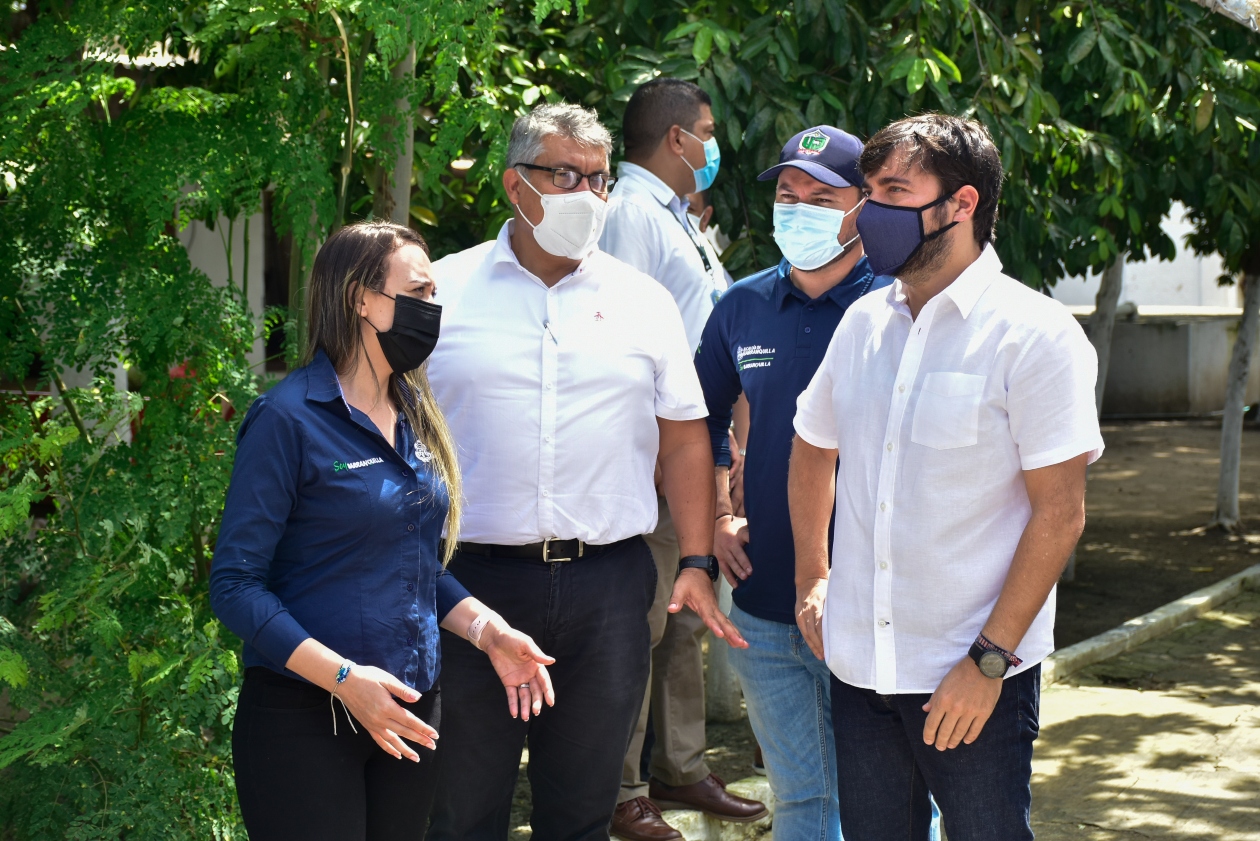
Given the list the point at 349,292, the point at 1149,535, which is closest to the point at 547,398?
the point at 349,292

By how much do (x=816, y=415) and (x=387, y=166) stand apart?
1.63m

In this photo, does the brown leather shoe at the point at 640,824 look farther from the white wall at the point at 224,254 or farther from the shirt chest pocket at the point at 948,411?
the white wall at the point at 224,254

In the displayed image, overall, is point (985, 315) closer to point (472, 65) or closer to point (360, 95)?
point (360, 95)

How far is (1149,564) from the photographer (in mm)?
10094

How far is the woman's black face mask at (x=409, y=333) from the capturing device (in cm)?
276

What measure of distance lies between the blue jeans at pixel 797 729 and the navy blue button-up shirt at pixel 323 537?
0.99 m

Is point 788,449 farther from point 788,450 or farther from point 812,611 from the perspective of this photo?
point 812,611

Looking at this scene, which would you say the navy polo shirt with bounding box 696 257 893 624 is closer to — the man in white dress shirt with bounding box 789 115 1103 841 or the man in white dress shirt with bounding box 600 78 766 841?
the man in white dress shirt with bounding box 789 115 1103 841

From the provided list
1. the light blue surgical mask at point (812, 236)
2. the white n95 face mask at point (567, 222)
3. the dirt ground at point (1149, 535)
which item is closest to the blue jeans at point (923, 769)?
the light blue surgical mask at point (812, 236)

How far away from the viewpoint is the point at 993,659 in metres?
2.51

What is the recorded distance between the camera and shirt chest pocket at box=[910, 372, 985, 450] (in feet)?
8.36

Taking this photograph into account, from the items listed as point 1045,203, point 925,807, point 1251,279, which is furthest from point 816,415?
point 1251,279

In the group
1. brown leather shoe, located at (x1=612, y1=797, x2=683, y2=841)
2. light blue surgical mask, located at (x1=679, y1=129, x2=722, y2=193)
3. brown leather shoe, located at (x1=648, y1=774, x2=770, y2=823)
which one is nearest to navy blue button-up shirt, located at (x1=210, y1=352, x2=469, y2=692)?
brown leather shoe, located at (x1=612, y1=797, x2=683, y2=841)

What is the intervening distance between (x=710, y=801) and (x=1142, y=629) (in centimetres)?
399
